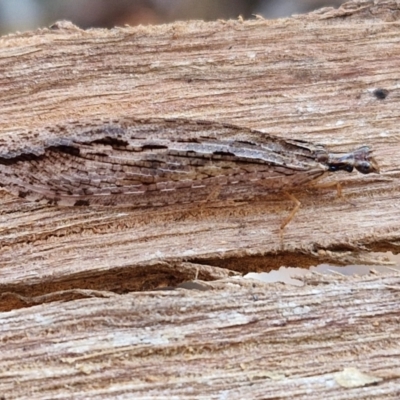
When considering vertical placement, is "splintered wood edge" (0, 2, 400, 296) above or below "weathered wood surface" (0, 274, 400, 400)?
above

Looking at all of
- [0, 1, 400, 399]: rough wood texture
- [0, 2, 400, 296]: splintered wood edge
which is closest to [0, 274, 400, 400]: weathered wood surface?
[0, 1, 400, 399]: rough wood texture

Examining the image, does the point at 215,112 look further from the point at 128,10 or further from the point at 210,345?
the point at 128,10

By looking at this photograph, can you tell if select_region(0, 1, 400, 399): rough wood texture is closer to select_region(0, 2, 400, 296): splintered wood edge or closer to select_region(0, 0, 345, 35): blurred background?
select_region(0, 2, 400, 296): splintered wood edge

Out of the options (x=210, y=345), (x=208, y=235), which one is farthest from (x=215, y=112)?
(x=210, y=345)

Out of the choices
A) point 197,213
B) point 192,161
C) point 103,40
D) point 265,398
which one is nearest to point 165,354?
point 265,398

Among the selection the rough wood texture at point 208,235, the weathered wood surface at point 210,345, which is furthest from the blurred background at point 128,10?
the weathered wood surface at point 210,345

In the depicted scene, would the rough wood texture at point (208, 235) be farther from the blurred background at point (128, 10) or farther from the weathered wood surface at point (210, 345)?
the blurred background at point (128, 10)
